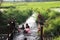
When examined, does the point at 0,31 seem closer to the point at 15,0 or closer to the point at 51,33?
the point at 51,33

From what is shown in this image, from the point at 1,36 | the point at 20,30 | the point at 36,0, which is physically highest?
the point at 1,36

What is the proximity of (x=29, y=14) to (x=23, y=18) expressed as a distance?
2.19 m

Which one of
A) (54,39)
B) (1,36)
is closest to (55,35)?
(54,39)

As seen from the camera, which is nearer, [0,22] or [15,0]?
[0,22]

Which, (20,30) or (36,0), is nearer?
(20,30)

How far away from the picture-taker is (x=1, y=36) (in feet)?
25.6

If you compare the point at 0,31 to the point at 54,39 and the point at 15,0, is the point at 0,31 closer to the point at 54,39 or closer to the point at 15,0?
the point at 54,39

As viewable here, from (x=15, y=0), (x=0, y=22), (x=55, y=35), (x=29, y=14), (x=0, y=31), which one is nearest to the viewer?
(x=55, y=35)

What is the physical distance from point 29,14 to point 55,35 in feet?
31.6

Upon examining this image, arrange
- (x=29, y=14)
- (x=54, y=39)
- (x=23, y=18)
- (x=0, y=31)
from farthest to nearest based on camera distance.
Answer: (x=29, y=14) < (x=23, y=18) < (x=0, y=31) < (x=54, y=39)

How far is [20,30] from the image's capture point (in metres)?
10.6

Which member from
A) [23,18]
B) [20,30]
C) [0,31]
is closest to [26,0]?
[23,18]

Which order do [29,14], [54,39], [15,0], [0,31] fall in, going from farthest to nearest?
[15,0] < [29,14] < [0,31] < [54,39]

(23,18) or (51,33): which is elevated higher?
(51,33)
